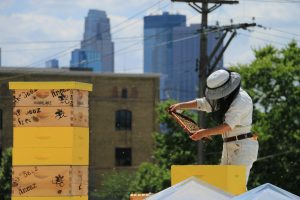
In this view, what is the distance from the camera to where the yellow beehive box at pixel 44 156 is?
29.9 feet

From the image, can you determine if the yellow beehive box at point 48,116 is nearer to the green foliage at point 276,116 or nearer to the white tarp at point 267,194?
the white tarp at point 267,194

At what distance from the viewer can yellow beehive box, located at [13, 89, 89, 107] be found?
919cm

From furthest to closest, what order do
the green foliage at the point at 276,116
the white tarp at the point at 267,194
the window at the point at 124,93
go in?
the window at the point at 124,93 → the green foliage at the point at 276,116 → the white tarp at the point at 267,194

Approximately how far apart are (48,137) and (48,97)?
1.45 feet

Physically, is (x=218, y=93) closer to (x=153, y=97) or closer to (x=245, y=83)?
(x=245, y=83)

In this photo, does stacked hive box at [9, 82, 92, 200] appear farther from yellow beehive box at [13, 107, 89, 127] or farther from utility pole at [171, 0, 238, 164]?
utility pole at [171, 0, 238, 164]

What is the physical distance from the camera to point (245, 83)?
43.3 m

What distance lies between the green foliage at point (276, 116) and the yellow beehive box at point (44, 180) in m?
30.2

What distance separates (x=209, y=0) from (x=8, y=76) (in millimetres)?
36852

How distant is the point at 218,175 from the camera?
24.6ft

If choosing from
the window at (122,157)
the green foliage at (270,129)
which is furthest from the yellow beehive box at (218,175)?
the window at (122,157)

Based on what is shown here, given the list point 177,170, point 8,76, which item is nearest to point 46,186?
point 177,170

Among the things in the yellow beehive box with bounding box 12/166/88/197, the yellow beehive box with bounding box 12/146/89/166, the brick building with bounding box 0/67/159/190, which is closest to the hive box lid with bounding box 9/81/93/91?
the yellow beehive box with bounding box 12/146/89/166

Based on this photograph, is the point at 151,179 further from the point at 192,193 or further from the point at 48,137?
the point at 192,193
